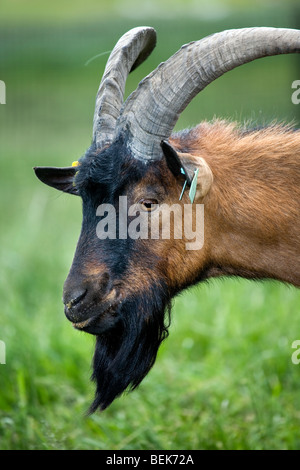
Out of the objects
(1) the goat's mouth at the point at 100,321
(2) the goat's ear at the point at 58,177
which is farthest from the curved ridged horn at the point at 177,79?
(1) the goat's mouth at the point at 100,321

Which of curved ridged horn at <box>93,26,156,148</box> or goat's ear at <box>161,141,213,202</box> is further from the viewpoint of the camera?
curved ridged horn at <box>93,26,156,148</box>

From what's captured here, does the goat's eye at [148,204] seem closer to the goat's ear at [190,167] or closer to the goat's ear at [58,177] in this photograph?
the goat's ear at [190,167]

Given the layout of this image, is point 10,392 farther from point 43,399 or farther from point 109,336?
point 109,336

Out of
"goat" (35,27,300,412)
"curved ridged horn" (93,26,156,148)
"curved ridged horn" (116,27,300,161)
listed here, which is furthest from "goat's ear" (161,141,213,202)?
"curved ridged horn" (93,26,156,148)

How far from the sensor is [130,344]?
375 centimetres

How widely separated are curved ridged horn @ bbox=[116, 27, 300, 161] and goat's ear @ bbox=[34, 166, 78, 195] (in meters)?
0.61

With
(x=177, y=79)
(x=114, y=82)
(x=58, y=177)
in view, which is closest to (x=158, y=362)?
(x=58, y=177)

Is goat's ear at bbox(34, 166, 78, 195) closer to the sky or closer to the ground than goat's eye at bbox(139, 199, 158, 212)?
closer to the sky

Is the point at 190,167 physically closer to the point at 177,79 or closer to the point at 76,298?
the point at 177,79

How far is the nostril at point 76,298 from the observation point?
3.37 metres

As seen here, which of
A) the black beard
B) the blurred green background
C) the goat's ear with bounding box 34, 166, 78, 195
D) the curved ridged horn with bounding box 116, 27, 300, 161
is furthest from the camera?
the blurred green background

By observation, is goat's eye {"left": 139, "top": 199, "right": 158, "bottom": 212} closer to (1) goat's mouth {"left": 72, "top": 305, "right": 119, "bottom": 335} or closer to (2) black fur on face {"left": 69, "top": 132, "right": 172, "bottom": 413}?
(2) black fur on face {"left": 69, "top": 132, "right": 172, "bottom": 413}

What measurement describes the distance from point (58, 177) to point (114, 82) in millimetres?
684

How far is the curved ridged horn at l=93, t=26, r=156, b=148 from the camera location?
3.68 meters
